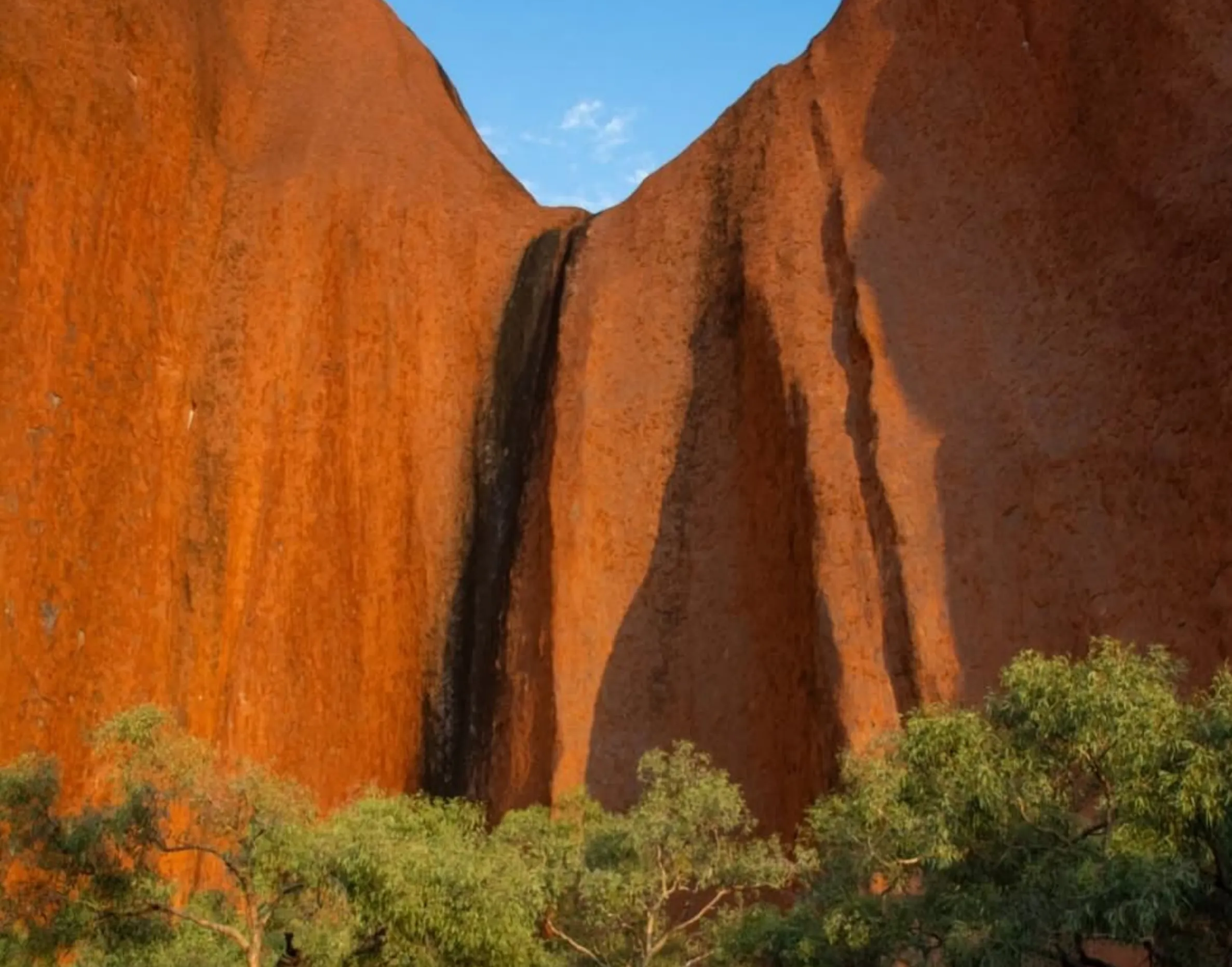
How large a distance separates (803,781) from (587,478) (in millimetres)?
6297

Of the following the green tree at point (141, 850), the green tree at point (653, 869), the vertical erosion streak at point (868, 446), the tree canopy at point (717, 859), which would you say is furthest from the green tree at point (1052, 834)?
the vertical erosion streak at point (868, 446)

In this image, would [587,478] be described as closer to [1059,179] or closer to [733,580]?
[733,580]

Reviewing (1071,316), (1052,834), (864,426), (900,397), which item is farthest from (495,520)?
(1052,834)

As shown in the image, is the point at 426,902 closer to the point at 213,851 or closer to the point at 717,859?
the point at 213,851

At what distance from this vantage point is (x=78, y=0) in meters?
23.7

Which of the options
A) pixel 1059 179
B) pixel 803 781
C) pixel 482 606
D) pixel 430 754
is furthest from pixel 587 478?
pixel 1059 179

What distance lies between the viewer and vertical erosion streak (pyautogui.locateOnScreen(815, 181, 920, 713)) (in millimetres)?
17797

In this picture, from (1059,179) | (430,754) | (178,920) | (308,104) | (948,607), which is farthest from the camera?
(308,104)

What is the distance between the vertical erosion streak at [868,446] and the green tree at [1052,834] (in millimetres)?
6348

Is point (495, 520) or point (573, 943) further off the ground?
point (495, 520)

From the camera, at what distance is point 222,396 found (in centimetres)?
2375

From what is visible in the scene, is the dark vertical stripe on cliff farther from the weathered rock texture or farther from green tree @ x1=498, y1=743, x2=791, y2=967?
green tree @ x1=498, y1=743, x2=791, y2=967

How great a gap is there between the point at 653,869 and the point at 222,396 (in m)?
12.9

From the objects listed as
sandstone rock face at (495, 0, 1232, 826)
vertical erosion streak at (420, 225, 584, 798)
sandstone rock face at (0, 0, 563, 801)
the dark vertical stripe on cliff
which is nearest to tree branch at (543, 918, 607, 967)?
sandstone rock face at (495, 0, 1232, 826)
